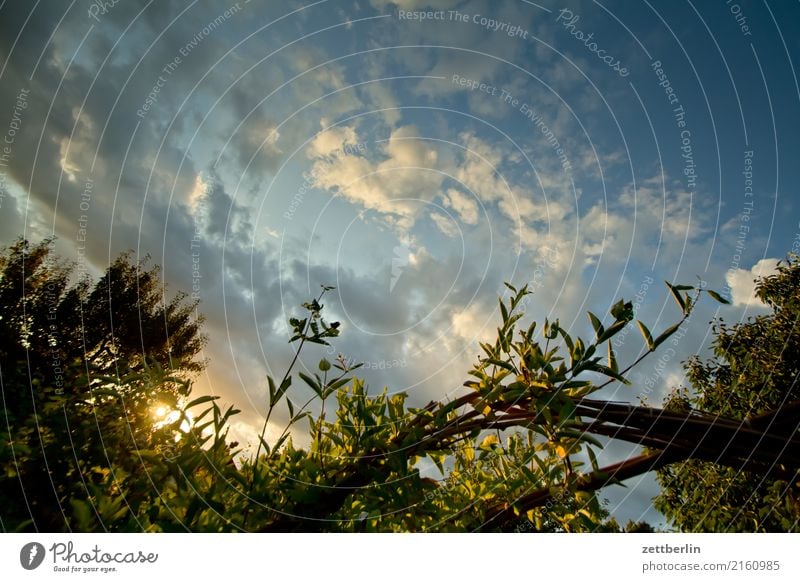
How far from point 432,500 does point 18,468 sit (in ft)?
4.00

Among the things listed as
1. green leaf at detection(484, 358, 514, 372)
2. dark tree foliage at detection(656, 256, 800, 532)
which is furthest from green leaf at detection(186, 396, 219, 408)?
dark tree foliage at detection(656, 256, 800, 532)

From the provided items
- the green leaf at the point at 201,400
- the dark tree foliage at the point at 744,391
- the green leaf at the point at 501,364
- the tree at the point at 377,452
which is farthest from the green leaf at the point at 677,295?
the dark tree foliage at the point at 744,391

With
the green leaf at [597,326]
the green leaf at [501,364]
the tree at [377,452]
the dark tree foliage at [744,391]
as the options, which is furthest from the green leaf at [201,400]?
the dark tree foliage at [744,391]

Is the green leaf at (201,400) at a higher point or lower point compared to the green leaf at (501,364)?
higher

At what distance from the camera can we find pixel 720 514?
504 cm

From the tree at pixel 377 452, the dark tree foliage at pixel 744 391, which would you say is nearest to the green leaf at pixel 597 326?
the tree at pixel 377 452

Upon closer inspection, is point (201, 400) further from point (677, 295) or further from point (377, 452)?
point (677, 295)

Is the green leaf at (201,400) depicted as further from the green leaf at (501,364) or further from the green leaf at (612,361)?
the green leaf at (612,361)

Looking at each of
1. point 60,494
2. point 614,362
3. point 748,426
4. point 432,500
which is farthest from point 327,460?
point 748,426

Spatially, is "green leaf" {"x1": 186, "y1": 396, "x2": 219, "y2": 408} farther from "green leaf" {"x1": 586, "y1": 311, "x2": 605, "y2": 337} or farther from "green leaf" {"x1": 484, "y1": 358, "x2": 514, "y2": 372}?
"green leaf" {"x1": 586, "y1": 311, "x2": 605, "y2": 337}

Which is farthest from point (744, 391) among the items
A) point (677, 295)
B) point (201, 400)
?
point (201, 400)

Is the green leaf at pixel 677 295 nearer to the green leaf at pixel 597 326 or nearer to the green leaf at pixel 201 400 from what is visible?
the green leaf at pixel 597 326

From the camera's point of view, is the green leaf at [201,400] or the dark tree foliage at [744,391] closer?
the green leaf at [201,400]

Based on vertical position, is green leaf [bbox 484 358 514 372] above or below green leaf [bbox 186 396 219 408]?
below
